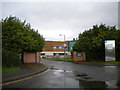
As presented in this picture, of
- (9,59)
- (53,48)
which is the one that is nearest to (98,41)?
(9,59)

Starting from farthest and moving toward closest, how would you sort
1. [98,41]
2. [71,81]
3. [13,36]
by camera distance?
[98,41] → [13,36] → [71,81]

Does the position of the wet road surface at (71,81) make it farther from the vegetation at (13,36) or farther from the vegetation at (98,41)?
the vegetation at (98,41)

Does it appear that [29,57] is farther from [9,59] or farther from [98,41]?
[98,41]

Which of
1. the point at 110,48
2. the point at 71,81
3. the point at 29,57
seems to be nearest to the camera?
the point at 71,81

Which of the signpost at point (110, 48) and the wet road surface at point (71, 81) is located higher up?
the signpost at point (110, 48)

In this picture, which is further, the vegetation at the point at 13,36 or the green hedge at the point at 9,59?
the vegetation at the point at 13,36

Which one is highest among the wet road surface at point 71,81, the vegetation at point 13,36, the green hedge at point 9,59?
the vegetation at point 13,36

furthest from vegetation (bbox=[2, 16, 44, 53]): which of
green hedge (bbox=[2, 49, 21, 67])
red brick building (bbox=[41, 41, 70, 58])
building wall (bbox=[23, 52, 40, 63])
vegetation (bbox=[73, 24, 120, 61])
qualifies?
red brick building (bbox=[41, 41, 70, 58])

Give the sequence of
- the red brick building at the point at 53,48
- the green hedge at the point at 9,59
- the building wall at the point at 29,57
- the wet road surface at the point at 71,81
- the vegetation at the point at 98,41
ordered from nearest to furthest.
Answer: the wet road surface at the point at 71,81
the green hedge at the point at 9,59
the building wall at the point at 29,57
the vegetation at the point at 98,41
the red brick building at the point at 53,48

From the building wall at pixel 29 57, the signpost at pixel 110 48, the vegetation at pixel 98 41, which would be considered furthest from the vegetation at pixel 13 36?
the signpost at pixel 110 48

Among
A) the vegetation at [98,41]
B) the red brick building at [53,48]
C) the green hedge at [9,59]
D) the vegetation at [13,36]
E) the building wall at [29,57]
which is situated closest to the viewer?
the green hedge at [9,59]

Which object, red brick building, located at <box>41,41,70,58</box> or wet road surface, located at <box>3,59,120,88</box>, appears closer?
wet road surface, located at <box>3,59,120,88</box>

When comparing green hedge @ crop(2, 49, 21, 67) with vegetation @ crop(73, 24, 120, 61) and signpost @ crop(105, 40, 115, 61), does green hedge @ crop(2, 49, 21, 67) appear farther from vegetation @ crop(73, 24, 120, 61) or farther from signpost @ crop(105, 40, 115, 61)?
signpost @ crop(105, 40, 115, 61)

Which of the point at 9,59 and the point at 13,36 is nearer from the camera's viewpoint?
the point at 9,59
